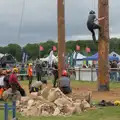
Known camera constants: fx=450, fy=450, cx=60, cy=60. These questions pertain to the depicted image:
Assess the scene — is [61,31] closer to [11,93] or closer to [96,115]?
[11,93]

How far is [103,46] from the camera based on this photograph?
75.0 feet

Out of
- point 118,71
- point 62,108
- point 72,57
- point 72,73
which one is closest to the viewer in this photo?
point 62,108

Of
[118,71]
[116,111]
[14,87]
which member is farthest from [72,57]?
[116,111]

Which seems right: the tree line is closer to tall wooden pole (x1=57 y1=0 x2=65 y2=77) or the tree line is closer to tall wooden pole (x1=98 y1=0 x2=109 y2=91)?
tall wooden pole (x1=57 y1=0 x2=65 y2=77)

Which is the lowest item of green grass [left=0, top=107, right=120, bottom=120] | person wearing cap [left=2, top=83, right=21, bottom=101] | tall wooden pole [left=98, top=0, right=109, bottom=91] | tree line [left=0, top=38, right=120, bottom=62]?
green grass [left=0, top=107, right=120, bottom=120]

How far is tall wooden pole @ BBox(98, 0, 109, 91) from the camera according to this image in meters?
22.6

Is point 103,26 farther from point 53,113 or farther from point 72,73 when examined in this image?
point 72,73

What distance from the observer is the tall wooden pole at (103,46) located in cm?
2262

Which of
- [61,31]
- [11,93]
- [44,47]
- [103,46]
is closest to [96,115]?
[11,93]

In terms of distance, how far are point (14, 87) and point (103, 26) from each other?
6726mm

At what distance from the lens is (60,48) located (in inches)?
1048

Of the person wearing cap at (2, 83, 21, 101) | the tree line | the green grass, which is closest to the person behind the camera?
the green grass

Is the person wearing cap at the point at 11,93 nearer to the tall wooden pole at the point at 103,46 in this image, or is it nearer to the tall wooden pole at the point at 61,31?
the tall wooden pole at the point at 103,46

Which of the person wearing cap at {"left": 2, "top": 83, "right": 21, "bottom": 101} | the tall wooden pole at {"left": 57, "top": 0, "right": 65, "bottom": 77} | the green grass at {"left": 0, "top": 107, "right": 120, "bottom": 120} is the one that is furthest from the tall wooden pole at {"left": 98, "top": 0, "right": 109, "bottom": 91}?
the green grass at {"left": 0, "top": 107, "right": 120, "bottom": 120}
